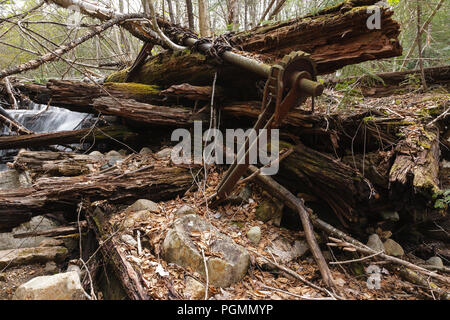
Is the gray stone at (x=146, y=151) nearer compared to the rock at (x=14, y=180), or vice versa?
the rock at (x=14, y=180)

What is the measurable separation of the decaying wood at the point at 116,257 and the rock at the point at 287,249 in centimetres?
148

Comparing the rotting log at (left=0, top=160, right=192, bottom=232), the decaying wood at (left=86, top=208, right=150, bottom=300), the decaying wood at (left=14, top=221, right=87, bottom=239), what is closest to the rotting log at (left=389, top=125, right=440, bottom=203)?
the rotting log at (left=0, top=160, right=192, bottom=232)

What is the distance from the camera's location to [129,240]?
2.70m

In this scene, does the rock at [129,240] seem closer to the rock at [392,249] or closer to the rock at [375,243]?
the rock at [375,243]

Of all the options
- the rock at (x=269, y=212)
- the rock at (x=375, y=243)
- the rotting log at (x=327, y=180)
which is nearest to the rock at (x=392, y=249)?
the rock at (x=375, y=243)

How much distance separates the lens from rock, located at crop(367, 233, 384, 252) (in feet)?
10.3

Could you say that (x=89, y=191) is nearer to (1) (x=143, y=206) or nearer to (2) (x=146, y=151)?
(1) (x=143, y=206)

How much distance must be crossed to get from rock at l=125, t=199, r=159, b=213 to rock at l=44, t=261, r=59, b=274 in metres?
0.92

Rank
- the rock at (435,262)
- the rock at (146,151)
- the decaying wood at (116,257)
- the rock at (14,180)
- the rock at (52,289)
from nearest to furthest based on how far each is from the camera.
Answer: the rock at (52,289)
the decaying wood at (116,257)
the rock at (435,262)
the rock at (14,180)
the rock at (146,151)

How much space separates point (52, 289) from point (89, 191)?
1417 millimetres

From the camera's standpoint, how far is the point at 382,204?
3369mm

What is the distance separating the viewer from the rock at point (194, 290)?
2186 mm

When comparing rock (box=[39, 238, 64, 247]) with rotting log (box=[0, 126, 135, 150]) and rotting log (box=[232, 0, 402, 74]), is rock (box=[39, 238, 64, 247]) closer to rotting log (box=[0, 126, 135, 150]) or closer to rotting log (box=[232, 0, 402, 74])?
rotting log (box=[0, 126, 135, 150])

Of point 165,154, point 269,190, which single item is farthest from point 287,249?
point 165,154
